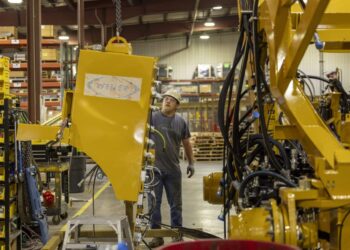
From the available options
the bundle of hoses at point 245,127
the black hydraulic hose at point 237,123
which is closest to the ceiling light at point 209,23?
the bundle of hoses at point 245,127

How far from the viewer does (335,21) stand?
3898 millimetres

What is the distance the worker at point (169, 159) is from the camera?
6.16 metres

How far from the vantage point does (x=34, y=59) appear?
9.71 meters

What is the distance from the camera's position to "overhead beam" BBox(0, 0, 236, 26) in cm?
1560

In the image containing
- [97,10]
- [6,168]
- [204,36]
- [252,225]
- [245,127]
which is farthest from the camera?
[204,36]

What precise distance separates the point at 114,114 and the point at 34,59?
22.9 ft

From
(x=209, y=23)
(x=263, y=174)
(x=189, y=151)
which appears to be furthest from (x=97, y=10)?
(x=263, y=174)

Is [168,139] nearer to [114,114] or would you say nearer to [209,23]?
[114,114]

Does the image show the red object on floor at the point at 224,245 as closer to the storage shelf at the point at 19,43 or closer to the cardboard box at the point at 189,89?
the storage shelf at the point at 19,43

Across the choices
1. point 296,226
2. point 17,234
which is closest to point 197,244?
point 296,226

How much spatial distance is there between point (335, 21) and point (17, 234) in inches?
162

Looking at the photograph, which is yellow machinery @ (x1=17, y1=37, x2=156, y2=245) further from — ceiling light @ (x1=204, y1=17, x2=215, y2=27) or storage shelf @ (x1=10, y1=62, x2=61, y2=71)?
ceiling light @ (x1=204, y1=17, x2=215, y2=27)

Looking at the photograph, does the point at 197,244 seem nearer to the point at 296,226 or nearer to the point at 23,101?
the point at 296,226

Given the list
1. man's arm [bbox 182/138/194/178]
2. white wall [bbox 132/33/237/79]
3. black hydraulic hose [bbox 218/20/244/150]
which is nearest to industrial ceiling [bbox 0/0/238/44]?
white wall [bbox 132/33/237/79]
